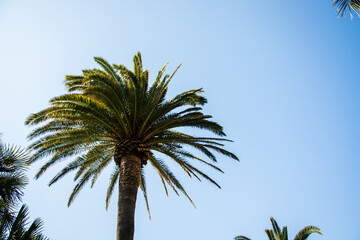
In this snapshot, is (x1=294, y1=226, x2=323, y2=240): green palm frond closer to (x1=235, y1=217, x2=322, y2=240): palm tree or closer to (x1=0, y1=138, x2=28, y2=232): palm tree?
(x1=235, y1=217, x2=322, y2=240): palm tree

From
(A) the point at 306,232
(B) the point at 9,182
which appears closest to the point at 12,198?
(B) the point at 9,182

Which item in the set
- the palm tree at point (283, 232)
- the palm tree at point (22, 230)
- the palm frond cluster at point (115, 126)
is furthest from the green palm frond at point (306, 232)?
the palm tree at point (22, 230)

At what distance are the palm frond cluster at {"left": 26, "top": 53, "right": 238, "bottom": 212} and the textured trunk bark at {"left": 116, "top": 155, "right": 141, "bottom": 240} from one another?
0.34 metres

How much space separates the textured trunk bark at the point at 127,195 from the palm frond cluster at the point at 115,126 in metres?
0.34

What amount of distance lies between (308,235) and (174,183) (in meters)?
8.41

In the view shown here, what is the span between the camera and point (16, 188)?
8.02 m

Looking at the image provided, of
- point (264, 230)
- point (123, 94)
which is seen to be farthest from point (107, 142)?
point (264, 230)

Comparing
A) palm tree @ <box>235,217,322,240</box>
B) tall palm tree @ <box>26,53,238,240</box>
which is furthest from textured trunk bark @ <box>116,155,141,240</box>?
palm tree @ <box>235,217,322,240</box>

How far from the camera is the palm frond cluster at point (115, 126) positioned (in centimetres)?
1042

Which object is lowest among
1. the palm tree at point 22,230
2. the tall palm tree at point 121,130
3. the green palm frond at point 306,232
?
the palm tree at point 22,230

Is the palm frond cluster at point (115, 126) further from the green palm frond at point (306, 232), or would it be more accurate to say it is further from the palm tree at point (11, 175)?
the green palm frond at point (306, 232)

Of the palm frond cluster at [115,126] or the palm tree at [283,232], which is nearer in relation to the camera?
the palm frond cluster at [115,126]

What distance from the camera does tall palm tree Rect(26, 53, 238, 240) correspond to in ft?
33.5

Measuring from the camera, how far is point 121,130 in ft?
35.9
